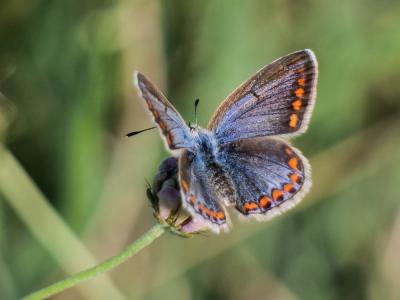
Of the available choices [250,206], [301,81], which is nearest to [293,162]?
[250,206]

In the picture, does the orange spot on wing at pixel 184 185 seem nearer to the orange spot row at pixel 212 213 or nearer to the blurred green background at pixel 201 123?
the orange spot row at pixel 212 213

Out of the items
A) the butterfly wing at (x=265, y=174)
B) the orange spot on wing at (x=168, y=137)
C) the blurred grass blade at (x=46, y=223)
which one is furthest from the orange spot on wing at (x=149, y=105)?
the blurred grass blade at (x=46, y=223)

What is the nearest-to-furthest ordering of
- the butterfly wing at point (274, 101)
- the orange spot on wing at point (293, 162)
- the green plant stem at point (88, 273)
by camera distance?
1. the green plant stem at point (88, 273)
2. the orange spot on wing at point (293, 162)
3. the butterfly wing at point (274, 101)

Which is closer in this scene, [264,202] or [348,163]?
[264,202]

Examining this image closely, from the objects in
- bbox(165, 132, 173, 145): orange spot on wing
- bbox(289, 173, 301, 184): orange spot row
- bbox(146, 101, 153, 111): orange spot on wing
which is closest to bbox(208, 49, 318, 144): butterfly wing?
bbox(289, 173, 301, 184): orange spot row

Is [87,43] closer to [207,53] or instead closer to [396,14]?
[207,53]

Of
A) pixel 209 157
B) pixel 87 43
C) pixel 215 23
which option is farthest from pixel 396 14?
pixel 209 157

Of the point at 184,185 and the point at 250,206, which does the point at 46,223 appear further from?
the point at 184,185
